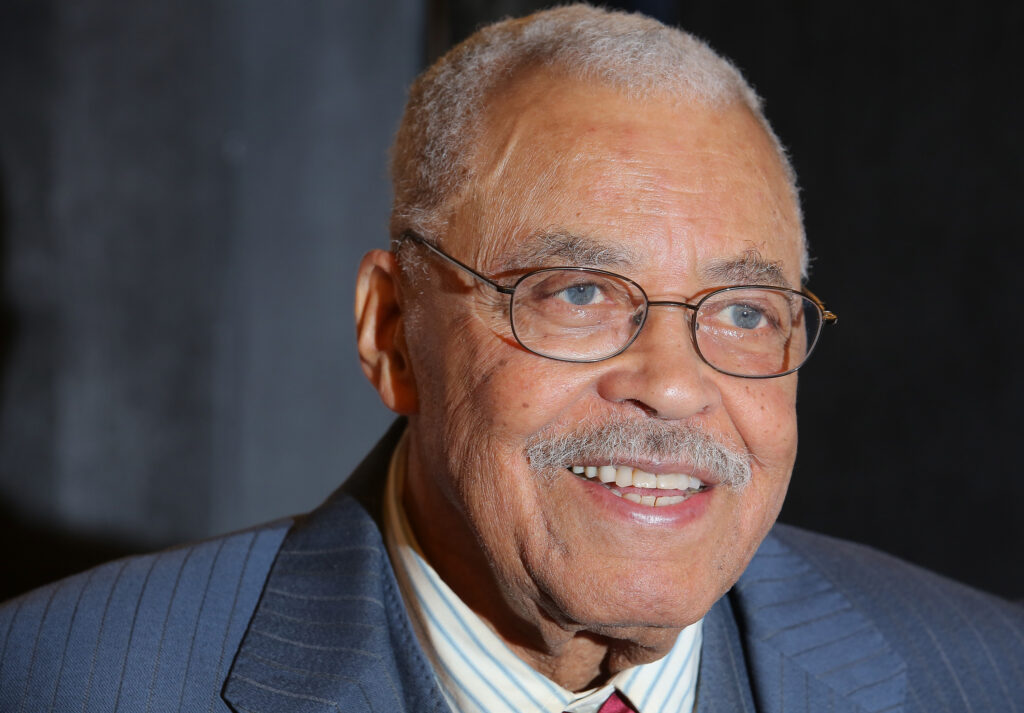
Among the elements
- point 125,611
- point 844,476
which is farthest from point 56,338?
point 844,476

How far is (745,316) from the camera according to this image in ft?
4.88

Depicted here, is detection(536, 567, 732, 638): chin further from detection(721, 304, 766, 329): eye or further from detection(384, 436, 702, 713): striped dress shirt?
detection(721, 304, 766, 329): eye

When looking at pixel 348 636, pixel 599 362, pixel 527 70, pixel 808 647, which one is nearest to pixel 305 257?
pixel 527 70

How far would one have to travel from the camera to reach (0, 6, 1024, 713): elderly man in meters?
1.35

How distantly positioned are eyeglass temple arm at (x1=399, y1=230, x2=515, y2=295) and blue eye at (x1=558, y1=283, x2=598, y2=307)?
7 cm

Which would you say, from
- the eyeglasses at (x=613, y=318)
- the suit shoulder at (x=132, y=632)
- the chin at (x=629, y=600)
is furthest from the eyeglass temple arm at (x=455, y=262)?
the suit shoulder at (x=132, y=632)

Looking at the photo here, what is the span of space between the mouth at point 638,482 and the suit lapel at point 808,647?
413 mm

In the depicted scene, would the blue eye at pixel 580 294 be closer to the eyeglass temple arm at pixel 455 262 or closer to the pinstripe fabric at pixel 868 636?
the eyeglass temple arm at pixel 455 262

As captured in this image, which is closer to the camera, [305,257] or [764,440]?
[764,440]

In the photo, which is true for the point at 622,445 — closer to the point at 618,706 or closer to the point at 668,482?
the point at 668,482

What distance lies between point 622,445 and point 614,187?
344mm

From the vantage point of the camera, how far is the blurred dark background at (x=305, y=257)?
7.19ft

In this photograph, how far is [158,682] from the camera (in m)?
1.44

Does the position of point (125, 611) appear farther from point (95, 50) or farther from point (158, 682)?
point (95, 50)
